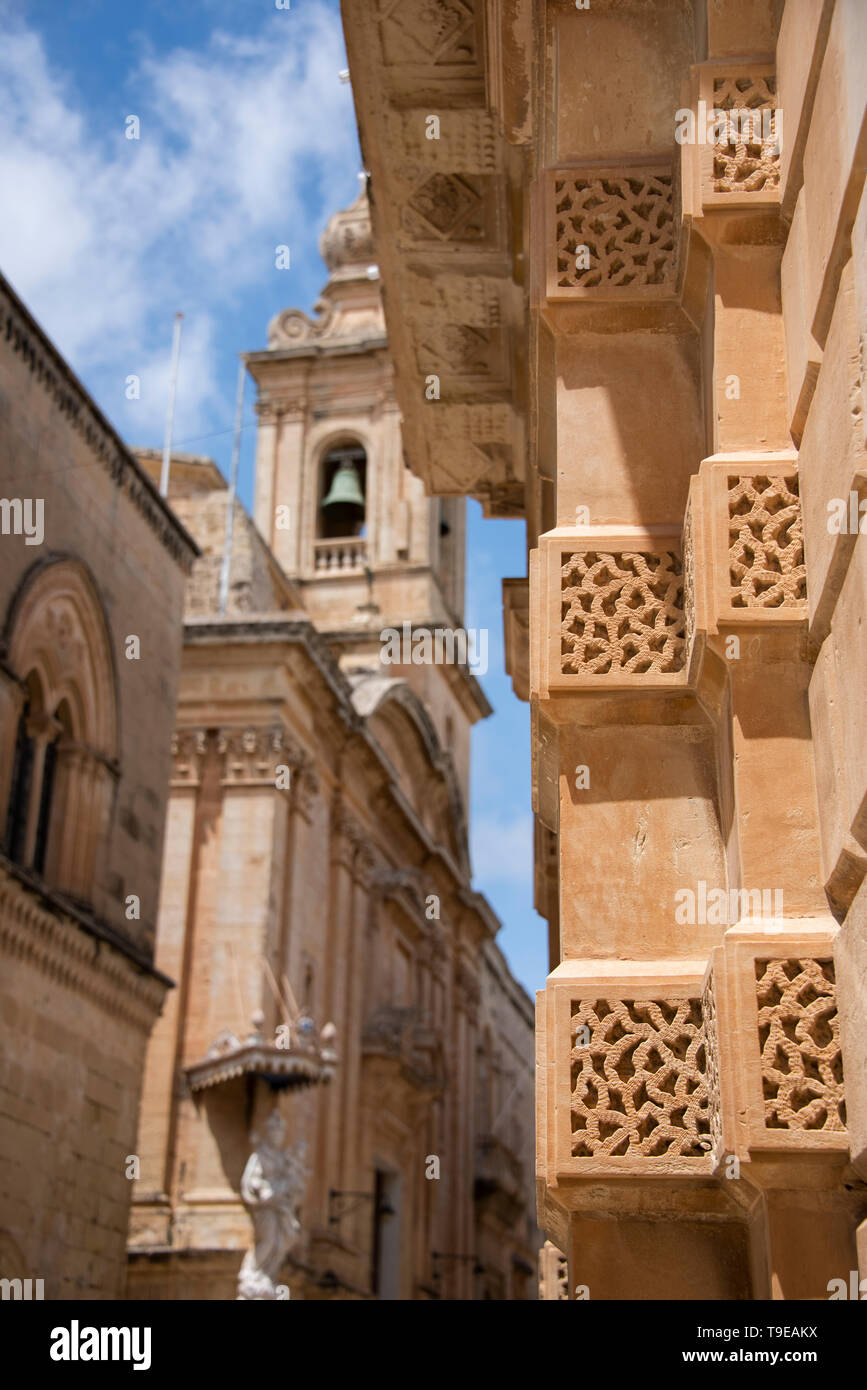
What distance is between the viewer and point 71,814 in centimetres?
1662

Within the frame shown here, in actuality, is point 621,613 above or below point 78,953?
below

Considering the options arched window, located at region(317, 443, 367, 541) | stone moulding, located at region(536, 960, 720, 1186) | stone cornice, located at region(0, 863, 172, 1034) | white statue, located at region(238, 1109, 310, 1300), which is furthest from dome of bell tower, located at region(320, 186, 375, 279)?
stone moulding, located at region(536, 960, 720, 1186)

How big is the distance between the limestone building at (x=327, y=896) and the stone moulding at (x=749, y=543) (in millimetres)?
16276

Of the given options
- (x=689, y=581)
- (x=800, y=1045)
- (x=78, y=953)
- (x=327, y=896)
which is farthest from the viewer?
(x=327, y=896)

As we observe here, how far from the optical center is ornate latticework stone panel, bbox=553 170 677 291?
5312 millimetres

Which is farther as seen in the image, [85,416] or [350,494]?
[350,494]

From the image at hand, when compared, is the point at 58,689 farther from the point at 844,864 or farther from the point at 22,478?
the point at 844,864

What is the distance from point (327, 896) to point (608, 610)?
74.9 ft

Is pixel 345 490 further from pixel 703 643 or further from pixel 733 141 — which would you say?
pixel 703 643

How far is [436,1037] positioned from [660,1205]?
26.3 metres

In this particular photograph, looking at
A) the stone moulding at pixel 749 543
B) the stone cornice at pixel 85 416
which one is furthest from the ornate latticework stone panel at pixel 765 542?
the stone cornice at pixel 85 416

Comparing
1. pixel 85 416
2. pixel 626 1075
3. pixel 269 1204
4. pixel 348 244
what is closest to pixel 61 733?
pixel 85 416

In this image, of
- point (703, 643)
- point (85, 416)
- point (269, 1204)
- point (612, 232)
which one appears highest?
point (85, 416)

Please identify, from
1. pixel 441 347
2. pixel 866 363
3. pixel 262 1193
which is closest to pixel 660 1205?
pixel 866 363
